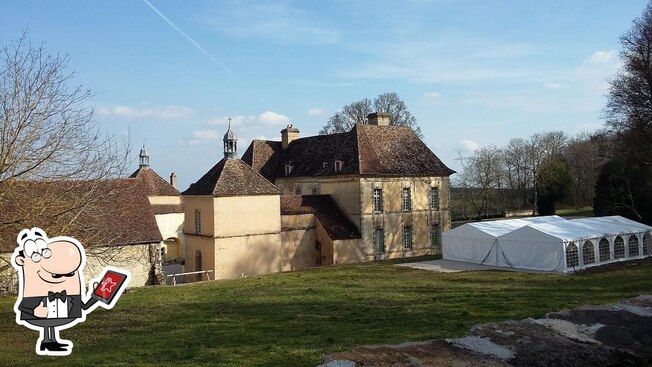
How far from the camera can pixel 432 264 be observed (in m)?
27.0

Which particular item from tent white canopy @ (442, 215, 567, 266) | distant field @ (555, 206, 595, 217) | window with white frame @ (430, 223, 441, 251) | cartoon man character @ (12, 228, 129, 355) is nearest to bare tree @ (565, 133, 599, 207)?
distant field @ (555, 206, 595, 217)

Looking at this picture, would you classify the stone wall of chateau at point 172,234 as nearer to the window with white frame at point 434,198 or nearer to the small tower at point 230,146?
the small tower at point 230,146

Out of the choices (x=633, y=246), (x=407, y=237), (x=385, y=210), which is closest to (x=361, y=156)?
(x=385, y=210)

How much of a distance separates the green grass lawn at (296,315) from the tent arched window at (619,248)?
Result: 4276 millimetres

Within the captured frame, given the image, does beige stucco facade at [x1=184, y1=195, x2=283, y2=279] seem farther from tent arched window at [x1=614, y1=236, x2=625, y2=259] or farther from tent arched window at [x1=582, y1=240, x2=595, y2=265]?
tent arched window at [x1=614, y1=236, x2=625, y2=259]

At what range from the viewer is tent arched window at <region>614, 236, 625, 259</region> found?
85.2 ft

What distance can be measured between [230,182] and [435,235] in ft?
48.5

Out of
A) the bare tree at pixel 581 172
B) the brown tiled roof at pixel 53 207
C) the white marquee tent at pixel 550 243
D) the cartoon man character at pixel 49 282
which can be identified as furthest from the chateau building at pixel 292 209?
the bare tree at pixel 581 172

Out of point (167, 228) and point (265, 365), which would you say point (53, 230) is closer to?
point (265, 365)

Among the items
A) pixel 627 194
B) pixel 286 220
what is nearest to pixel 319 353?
pixel 286 220

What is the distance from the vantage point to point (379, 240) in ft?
113

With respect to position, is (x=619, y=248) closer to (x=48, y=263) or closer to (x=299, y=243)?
(x=299, y=243)

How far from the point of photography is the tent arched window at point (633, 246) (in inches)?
1056

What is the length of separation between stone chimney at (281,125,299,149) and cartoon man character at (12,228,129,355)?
35.0 metres
